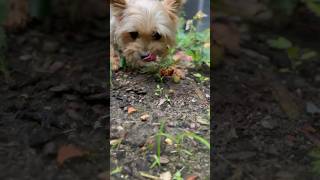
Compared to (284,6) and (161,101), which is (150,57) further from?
(284,6)

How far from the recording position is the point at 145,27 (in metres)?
2.51

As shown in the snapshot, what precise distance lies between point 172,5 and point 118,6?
0.76 ft

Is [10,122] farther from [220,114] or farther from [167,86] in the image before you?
[220,114]

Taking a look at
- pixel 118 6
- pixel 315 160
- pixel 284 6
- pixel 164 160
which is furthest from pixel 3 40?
pixel 284 6

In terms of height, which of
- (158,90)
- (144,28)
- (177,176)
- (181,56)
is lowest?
(177,176)

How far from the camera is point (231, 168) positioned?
2.06 m

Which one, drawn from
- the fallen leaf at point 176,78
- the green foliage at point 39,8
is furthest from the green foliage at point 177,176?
the green foliage at point 39,8

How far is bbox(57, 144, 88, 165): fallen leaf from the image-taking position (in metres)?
2.01

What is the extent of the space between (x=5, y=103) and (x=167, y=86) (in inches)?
25.2

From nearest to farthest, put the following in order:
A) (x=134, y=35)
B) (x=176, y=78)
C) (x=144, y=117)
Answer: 1. (x=144, y=117)
2. (x=176, y=78)
3. (x=134, y=35)

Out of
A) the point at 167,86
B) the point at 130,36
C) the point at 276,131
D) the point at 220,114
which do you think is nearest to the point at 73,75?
the point at 130,36

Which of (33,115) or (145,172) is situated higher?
(33,115)

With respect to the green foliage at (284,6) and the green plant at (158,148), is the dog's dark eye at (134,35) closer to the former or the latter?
the green plant at (158,148)

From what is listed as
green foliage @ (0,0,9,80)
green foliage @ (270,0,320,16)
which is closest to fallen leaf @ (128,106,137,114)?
green foliage @ (0,0,9,80)
